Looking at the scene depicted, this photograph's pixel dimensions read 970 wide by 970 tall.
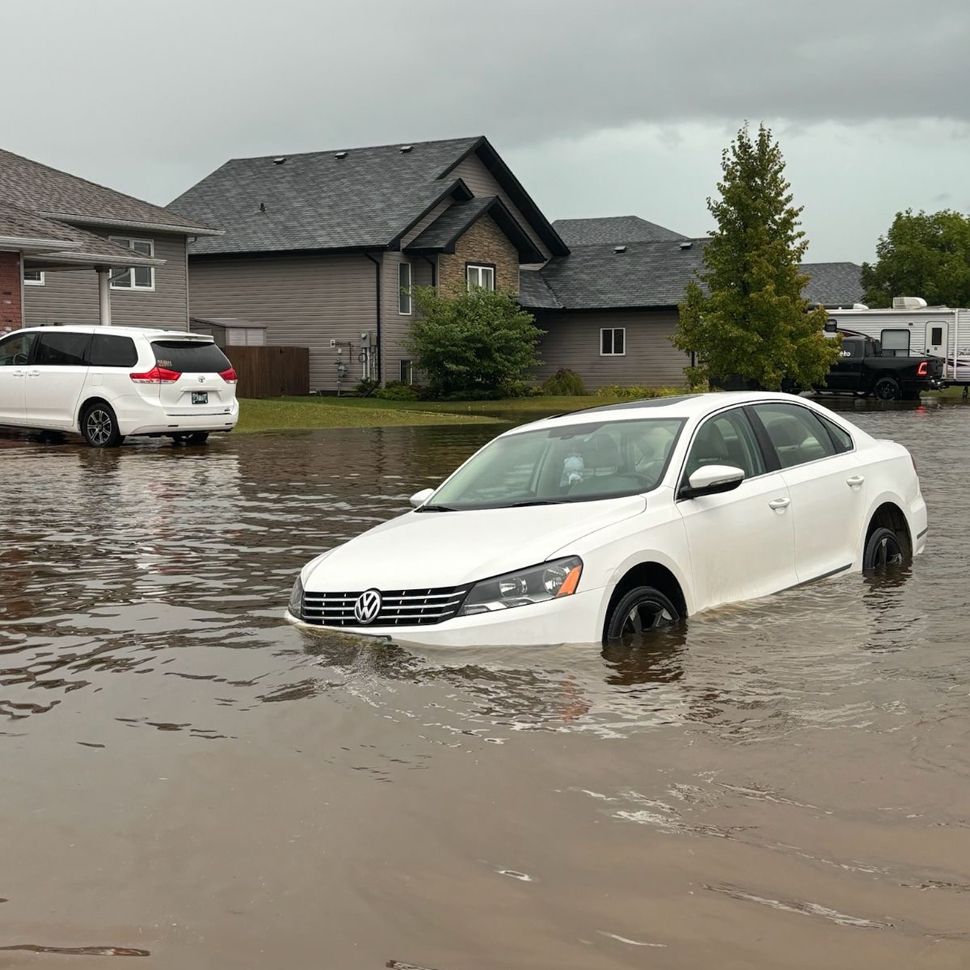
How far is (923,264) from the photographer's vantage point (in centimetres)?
8838

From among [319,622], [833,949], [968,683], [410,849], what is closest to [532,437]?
[319,622]

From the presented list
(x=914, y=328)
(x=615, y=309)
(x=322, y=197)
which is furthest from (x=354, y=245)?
(x=914, y=328)

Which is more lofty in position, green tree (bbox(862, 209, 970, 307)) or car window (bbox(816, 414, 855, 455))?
green tree (bbox(862, 209, 970, 307))

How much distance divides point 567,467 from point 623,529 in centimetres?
117

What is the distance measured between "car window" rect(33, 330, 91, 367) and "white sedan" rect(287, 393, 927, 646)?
16.1m

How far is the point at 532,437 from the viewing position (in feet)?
30.6

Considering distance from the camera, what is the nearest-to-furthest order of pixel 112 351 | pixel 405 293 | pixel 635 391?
pixel 112 351 < pixel 405 293 < pixel 635 391

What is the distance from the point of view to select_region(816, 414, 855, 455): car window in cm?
1013

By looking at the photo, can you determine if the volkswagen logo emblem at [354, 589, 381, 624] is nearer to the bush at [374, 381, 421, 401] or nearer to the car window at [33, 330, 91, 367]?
the car window at [33, 330, 91, 367]

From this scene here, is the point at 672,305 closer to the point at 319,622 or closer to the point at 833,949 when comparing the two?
the point at 319,622

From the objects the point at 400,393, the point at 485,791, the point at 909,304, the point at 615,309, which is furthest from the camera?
the point at 615,309

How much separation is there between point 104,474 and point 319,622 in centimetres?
1203

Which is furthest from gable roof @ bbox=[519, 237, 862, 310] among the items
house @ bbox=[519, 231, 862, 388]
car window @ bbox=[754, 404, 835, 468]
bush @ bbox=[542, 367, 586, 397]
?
car window @ bbox=[754, 404, 835, 468]

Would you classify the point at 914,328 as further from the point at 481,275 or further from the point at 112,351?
the point at 112,351
